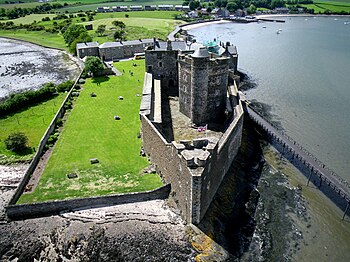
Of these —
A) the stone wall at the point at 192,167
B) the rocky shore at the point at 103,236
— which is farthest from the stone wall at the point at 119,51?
the rocky shore at the point at 103,236

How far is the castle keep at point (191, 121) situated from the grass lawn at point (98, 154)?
101 inches

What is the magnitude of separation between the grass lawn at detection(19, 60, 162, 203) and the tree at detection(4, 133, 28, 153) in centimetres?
387

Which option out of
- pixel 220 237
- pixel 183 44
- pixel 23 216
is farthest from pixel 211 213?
pixel 183 44

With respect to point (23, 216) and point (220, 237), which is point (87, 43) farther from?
point (220, 237)

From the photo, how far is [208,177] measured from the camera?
27.4 m

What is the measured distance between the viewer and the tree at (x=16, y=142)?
1469 inches

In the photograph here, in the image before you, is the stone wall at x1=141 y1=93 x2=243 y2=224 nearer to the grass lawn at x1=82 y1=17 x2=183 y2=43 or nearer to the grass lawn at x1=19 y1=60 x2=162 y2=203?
the grass lawn at x1=19 y1=60 x2=162 y2=203

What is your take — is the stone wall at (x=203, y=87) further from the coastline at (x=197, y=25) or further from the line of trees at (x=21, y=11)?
the line of trees at (x=21, y=11)

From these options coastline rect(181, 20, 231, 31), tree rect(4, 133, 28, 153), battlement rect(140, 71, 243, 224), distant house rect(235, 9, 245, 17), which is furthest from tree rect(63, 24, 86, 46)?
distant house rect(235, 9, 245, 17)

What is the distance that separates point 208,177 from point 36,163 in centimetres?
1869

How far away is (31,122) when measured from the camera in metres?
44.3

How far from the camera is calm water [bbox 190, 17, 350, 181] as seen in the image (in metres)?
42.8

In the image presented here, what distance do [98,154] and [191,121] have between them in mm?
12038

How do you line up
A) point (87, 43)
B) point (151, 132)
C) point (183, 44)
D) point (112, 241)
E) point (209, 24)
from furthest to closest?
1. point (209, 24)
2. point (87, 43)
3. point (183, 44)
4. point (151, 132)
5. point (112, 241)
